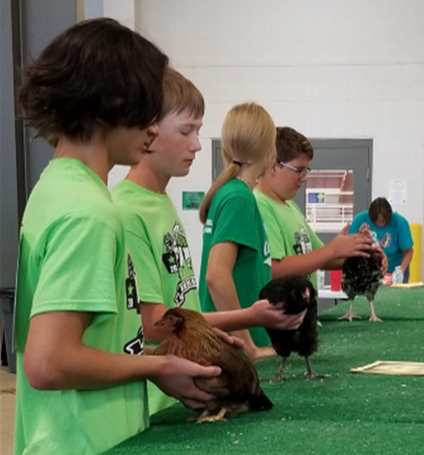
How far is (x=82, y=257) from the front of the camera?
1.12 meters

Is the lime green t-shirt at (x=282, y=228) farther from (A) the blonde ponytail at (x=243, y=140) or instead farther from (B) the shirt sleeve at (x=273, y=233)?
(A) the blonde ponytail at (x=243, y=140)

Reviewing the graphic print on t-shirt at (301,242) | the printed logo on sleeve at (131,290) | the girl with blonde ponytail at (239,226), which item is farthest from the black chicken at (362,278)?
the printed logo on sleeve at (131,290)

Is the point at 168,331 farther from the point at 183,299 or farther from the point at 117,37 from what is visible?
the point at 117,37

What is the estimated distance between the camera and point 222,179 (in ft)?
8.05

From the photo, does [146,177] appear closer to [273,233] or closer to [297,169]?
[273,233]

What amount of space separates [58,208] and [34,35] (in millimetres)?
3219

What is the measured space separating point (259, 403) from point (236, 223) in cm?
84

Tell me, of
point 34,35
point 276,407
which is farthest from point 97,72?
point 34,35

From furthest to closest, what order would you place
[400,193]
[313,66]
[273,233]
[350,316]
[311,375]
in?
[313,66] < [400,193] < [350,316] < [273,233] < [311,375]

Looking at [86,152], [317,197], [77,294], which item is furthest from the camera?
[317,197]

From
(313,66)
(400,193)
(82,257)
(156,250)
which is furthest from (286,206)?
(313,66)

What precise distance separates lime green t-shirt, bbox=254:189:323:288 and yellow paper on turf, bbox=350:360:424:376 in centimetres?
81

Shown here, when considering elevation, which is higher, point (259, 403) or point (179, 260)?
point (179, 260)

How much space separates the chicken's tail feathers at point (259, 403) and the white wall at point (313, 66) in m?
6.72
